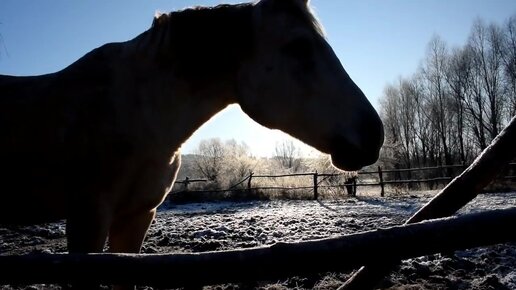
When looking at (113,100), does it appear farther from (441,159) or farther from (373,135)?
(441,159)

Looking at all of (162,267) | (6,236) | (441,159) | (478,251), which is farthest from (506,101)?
(162,267)

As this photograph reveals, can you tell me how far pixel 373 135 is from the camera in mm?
2070

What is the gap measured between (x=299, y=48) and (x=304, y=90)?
0.26 metres

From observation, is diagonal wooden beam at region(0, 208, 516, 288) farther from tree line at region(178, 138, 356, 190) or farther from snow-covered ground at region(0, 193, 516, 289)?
tree line at region(178, 138, 356, 190)

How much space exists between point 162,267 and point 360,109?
1.34 metres

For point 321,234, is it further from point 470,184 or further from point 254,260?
point 254,260

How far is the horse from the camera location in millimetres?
Result: 2184

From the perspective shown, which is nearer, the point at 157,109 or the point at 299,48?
the point at 299,48

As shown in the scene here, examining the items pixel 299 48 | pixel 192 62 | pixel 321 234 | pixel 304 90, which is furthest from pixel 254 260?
pixel 321 234

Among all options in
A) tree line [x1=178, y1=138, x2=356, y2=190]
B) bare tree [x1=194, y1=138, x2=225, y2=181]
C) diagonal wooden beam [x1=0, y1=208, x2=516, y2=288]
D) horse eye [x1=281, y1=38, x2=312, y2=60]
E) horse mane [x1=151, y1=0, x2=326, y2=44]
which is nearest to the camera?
diagonal wooden beam [x1=0, y1=208, x2=516, y2=288]

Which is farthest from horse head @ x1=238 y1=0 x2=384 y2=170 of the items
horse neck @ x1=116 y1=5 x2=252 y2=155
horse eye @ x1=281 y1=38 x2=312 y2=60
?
horse neck @ x1=116 y1=5 x2=252 y2=155

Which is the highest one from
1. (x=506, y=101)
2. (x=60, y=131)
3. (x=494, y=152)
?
(x=506, y=101)

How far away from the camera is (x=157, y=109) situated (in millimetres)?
2473

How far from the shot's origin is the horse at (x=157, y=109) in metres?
2.18
